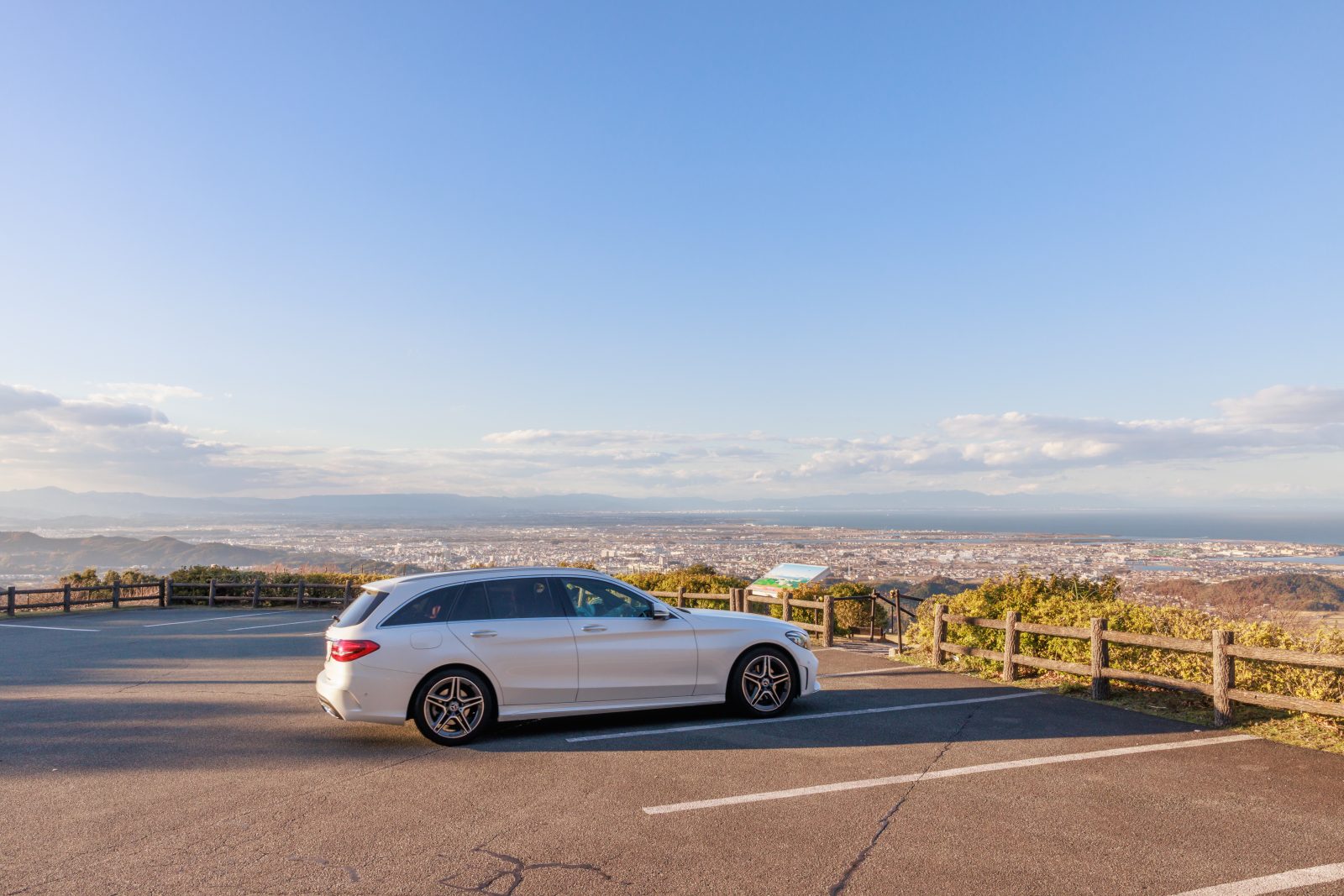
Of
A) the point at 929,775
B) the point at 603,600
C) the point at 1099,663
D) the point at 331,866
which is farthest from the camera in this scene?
the point at 1099,663

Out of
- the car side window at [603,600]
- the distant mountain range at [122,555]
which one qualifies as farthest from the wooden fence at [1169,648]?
the distant mountain range at [122,555]

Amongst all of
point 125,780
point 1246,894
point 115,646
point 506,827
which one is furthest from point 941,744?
point 115,646

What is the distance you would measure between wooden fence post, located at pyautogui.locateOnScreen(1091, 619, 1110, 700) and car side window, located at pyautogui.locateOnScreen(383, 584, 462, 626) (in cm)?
719

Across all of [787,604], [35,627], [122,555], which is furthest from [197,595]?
[122,555]

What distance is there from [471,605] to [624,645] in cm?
150

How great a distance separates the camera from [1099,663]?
999cm

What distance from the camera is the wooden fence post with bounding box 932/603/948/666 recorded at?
12.8 metres

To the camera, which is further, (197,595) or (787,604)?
(197,595)

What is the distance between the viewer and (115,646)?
1700 centimetres

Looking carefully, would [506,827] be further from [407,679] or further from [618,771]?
[407,679]

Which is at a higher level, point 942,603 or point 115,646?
point 942,603

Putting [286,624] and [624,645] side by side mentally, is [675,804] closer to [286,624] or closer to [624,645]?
[624,645]

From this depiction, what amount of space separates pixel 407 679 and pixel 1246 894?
244 inches

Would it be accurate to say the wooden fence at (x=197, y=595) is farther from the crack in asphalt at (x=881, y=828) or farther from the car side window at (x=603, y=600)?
the crack in asphalt at (x=881, y=828)
